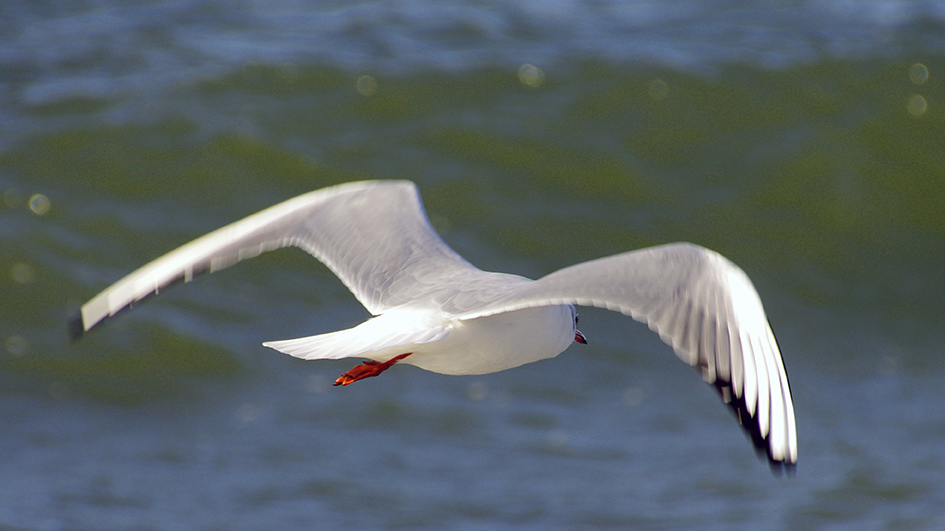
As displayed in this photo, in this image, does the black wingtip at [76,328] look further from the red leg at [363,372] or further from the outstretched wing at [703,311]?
the outstretched wing at [703,311]

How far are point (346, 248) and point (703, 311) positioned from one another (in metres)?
1.36

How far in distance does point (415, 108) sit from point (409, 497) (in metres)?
4.18

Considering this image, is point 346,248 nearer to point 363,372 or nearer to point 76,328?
point 363,372

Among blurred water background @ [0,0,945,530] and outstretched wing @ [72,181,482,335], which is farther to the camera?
blurred water background @ [0,0,945,530]

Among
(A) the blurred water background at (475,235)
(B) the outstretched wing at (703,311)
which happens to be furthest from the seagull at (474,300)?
(A) the blurred water background at (475,235)

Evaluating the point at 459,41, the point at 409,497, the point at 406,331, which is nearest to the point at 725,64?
the point at 459,41

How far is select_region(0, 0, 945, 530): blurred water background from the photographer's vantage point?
5.92 m

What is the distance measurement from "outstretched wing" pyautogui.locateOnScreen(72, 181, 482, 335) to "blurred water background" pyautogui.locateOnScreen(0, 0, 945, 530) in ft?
8.71

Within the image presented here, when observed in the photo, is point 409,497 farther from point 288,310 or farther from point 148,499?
point 288,310

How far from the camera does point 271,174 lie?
27.2 feet

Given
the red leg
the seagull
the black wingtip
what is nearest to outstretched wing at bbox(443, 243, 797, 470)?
the seagull

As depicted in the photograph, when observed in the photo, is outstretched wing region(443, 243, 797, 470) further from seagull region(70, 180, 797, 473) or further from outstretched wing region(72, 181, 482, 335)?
outstretched wing region(72, 181, 482, 335)

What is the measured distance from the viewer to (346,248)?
3320mm

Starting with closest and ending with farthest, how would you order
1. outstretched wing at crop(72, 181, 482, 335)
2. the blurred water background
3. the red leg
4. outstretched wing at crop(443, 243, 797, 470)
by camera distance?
outstretched wing at crop(443, 243, 797, 470) → the red leg → outstretched wing at crop(72, 181, 482, 335) → the blurred water background
